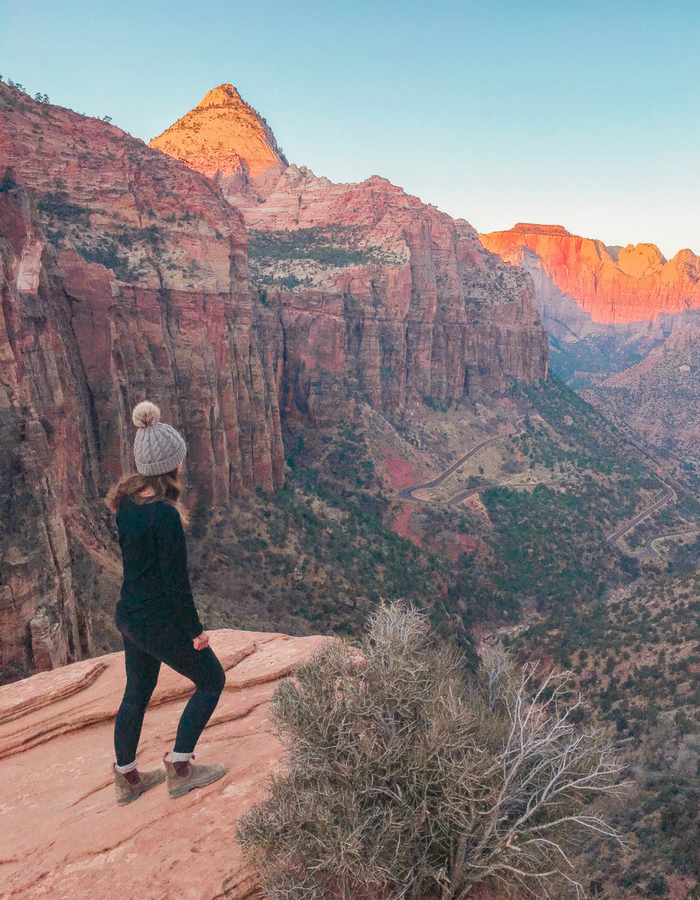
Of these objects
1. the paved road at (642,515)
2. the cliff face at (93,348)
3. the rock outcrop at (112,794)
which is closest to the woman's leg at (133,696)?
the rock outcrop at (112,794)

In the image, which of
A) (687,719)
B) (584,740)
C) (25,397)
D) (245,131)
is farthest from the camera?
(245,131)

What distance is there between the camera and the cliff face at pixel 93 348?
53.6 feet

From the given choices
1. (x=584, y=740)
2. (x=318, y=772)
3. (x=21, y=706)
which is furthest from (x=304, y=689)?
(x=21, y=706)

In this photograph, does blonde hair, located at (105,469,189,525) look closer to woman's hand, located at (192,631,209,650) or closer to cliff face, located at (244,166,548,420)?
woman's hand, located at (192,631,209,650)

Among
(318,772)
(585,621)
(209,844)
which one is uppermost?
(318,772)

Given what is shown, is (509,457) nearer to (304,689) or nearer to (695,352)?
(304,689)

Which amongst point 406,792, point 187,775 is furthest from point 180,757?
point 406,792

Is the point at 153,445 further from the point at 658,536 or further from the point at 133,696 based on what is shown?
the point at 658,536

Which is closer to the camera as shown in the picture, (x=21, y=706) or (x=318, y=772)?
(x=318, y=772)

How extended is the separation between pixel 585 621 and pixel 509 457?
33344 millimetres

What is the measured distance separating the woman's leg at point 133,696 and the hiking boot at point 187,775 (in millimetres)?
439

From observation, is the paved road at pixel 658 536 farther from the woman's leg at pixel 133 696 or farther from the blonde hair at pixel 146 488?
the blonde hair at pixel 146 488

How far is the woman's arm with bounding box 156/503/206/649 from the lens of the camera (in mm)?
5096

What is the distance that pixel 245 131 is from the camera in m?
97.1
